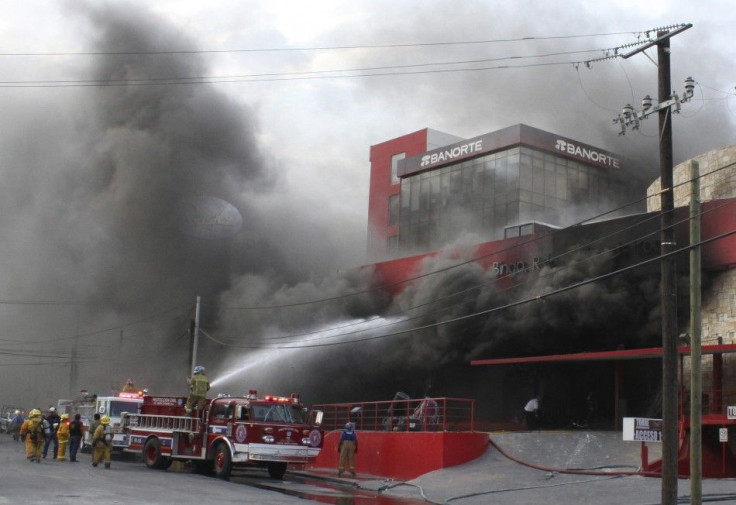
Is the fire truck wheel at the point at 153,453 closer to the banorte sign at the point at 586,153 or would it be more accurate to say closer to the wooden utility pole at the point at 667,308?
the wooden utility pole at the point at 667,308

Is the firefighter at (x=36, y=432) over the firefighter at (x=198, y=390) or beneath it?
beneath

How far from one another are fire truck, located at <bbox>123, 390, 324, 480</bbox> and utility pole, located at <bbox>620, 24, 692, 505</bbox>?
9.72m

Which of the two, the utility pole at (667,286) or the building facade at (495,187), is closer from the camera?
the utility pole at (667,286)

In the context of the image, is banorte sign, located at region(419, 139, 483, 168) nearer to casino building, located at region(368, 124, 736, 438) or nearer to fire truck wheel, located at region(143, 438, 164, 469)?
casino building, located at region(368, 124, 736, 438)

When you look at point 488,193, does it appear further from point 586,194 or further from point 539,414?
point 539,414

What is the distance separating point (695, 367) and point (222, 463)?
11.7 metres

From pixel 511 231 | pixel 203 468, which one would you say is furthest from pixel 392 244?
pixel 203 468

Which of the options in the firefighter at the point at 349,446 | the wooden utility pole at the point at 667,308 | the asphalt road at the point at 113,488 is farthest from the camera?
the firefighter at the point at 349,446

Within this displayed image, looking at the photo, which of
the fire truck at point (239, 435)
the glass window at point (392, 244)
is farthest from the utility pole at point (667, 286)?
the glass window at point (392, 244)

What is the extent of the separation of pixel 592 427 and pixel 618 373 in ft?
13.9

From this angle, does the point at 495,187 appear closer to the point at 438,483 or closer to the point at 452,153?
the point at 452,153

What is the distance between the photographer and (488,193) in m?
58.5

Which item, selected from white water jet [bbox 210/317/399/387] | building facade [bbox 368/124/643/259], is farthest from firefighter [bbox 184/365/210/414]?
building facade [bbox 368/124/643/259]

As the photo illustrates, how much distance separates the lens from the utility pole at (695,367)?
13414mm
